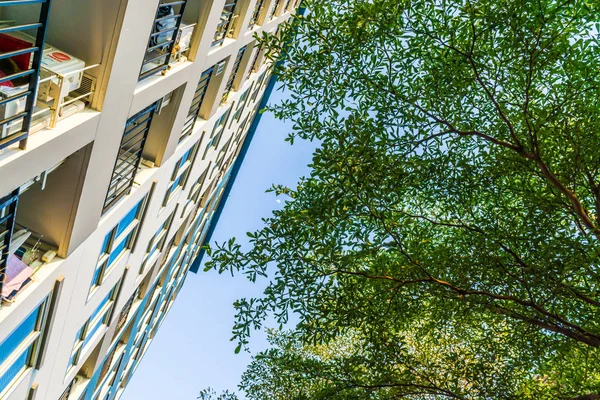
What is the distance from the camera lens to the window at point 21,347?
7516mm

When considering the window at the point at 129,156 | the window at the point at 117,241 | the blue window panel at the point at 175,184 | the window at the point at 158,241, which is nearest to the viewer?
the window at the point at 129,156

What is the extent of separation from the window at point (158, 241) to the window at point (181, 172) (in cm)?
142

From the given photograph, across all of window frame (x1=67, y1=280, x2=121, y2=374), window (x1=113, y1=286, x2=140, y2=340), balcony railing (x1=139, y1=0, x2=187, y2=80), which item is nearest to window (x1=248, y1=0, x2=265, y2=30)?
balcony railing (x1=139, y1=0, x2=187, y2=80)

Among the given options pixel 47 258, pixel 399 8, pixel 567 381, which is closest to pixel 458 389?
pixel 567 381

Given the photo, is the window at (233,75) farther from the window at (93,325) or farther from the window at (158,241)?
the window at (93,325)

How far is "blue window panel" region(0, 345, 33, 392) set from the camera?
311 inches

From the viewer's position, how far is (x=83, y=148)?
7258 mm

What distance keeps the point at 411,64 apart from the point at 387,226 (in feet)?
11.3

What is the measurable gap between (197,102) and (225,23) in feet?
8.65

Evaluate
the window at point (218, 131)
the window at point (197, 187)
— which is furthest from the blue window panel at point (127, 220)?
the window at point (197, 187)

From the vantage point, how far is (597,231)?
6.82 metres

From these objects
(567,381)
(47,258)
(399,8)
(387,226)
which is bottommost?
(47,258)

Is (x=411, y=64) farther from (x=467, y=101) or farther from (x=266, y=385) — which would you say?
(x=266, y=385)

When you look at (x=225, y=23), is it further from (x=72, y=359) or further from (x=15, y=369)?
(x=72, y=359)
